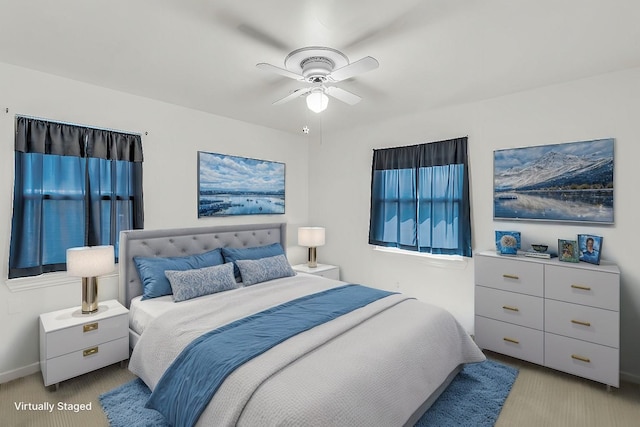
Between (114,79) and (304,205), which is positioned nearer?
(114,79)

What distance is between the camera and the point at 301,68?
232cm

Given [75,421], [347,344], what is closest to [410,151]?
[347,344]

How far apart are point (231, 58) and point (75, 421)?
2.72 meters

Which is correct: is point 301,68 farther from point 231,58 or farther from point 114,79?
point 114,79

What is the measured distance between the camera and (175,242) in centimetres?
340

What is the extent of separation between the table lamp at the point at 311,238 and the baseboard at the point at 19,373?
2949 millimetres

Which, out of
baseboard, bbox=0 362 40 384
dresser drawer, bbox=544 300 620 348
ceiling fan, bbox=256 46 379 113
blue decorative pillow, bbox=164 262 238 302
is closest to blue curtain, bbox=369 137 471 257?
dresser drawer, bbox=544 300 620 348

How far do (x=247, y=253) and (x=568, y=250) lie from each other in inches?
123

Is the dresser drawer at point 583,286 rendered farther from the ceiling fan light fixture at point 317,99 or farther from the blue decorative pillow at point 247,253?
the blue decorative pillow at point 247,253

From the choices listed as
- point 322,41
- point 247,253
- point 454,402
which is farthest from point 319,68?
point 454,402

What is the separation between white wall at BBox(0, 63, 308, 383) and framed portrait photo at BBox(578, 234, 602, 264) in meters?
3.39

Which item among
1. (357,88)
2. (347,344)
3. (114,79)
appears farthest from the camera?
(357,88)

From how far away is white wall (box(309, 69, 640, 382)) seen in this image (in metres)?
2.64

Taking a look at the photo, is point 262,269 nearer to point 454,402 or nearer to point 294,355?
point 294,355
